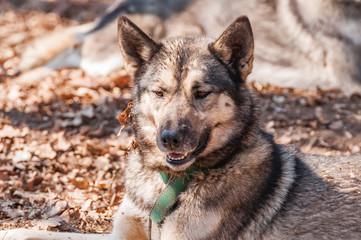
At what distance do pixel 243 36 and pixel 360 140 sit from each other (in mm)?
3228

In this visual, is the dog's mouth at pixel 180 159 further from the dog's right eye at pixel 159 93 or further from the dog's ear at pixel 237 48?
the dog's ear at pixel 237 48

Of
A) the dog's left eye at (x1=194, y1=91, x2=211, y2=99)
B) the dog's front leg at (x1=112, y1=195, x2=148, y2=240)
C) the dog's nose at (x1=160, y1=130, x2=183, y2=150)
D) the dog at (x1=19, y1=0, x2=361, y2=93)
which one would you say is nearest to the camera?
the dog's nose at (x1=160, y1=130, x2=183, y2=150)

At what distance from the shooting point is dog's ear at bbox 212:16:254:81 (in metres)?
3.11

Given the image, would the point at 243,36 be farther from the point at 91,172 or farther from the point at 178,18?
the point at 178,18

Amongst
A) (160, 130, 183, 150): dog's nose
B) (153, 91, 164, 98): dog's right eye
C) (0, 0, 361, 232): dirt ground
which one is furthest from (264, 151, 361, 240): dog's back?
(0, 0, 361, 232): dirt ground

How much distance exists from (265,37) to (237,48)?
449cm

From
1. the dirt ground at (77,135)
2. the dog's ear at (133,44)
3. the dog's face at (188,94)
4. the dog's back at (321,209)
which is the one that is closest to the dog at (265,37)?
the dirt ground at (77,135)

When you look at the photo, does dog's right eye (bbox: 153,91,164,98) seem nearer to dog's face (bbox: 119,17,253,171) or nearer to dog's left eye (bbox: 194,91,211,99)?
dog's face (bbox: 119,17,253,171)

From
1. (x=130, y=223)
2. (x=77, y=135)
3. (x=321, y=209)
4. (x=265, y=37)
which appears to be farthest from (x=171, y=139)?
(x=265, y=37)

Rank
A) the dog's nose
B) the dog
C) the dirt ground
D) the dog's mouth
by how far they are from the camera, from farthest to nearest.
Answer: the dog
the dirt ground
the dog's mouth
the dog's nose

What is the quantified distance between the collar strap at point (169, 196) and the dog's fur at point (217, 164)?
4 centimetres

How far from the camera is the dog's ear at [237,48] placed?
122 inches

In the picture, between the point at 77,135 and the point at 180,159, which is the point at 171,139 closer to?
the point at 180,159

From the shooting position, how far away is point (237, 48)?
10.6ft
